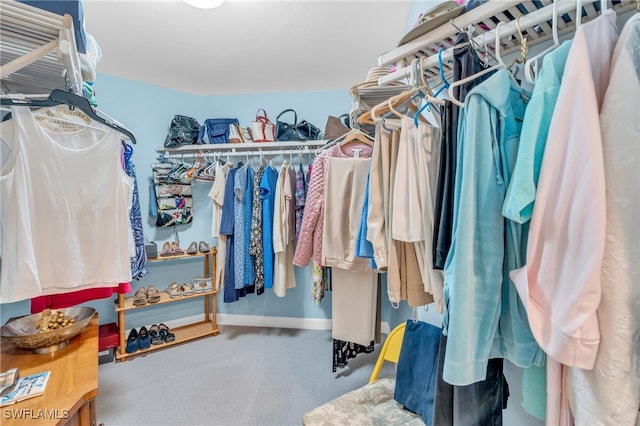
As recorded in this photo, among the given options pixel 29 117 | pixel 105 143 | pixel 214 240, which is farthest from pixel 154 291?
pixel 29 117

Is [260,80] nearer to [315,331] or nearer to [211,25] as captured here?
[211,25]

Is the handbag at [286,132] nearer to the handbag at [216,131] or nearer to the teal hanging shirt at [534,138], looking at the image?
the handbag at [216,131]

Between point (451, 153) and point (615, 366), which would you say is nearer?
point (615, 366)

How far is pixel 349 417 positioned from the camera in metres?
1.18

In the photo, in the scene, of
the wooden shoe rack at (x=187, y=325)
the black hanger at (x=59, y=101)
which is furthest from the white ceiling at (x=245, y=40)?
the wooden shoe rack at (x=187, y=325)

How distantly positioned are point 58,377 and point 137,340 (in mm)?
1658

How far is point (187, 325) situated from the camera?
9.19 ft

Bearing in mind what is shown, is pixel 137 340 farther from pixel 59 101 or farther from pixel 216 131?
pixel 59 101

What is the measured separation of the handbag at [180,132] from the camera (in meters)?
2.60

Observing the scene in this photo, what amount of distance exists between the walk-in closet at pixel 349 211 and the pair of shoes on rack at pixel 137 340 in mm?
16

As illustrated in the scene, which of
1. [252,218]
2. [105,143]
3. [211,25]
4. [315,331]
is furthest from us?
[315,331]

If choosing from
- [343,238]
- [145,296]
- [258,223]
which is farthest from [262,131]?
[145,296]

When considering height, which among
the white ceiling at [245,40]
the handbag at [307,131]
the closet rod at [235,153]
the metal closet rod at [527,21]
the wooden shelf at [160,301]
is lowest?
the wooden shelf at [160,301]

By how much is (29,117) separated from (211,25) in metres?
1.39
